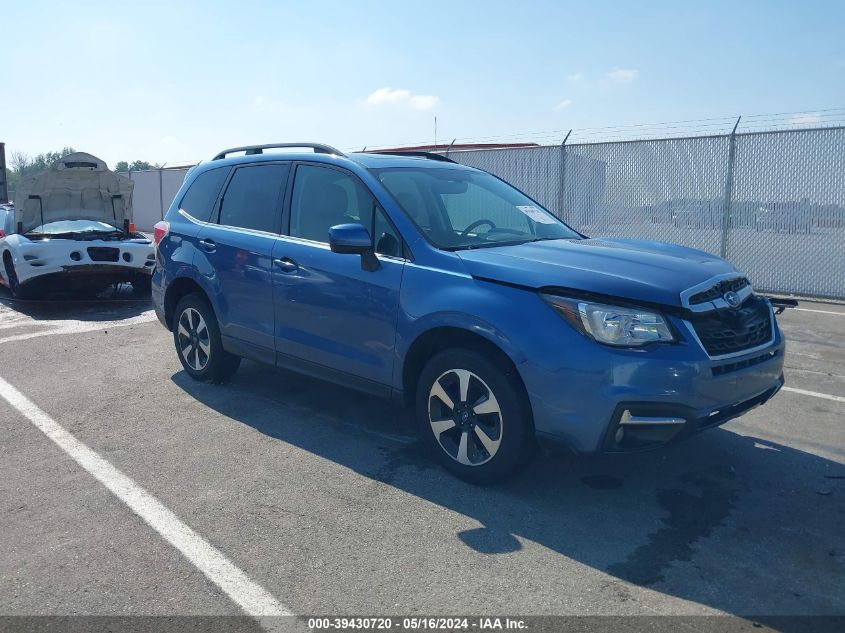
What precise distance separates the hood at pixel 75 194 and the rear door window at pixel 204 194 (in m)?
5.59

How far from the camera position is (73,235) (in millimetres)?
10469

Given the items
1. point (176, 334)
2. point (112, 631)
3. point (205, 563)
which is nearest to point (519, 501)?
point (205, 563)

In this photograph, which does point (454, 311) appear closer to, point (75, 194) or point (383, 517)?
point (383, 517)

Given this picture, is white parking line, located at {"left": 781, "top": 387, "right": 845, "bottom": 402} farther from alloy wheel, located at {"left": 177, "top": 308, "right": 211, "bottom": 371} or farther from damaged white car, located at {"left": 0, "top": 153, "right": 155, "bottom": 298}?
damaged white car, located at {"left": 0, "top": 153, "right": 155, "bottom": 298}

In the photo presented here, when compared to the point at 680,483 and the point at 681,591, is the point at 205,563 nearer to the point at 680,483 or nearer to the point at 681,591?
the point at 681,591

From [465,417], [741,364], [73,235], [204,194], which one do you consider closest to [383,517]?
[465,417]

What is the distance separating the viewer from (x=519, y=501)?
394 cm

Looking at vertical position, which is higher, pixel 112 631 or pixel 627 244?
pixel 627 244

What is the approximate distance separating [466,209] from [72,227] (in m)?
7.98

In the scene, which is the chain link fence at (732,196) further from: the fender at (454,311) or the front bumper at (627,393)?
the fender at (454,311)

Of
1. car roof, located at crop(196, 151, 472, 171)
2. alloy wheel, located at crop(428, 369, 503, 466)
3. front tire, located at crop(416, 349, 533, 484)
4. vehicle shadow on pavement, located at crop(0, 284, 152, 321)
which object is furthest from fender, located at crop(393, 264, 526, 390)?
vehicle shadow on pavement, located at crop(0, 284, 152, 321)

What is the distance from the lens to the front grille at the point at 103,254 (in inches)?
405

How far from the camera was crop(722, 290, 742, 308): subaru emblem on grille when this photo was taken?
3951mm

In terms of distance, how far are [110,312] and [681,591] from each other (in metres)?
8.76
